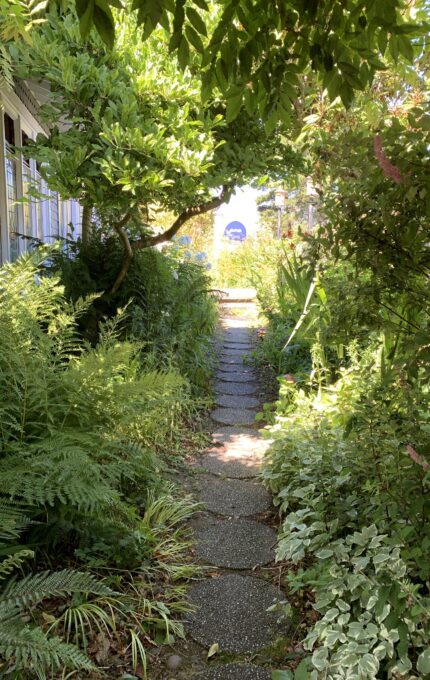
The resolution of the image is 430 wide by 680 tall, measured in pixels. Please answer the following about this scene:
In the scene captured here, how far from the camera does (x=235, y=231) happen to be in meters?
18.1

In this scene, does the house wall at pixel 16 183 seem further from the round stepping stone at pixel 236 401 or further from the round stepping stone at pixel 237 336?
the round stepping stone at pixel 237 336

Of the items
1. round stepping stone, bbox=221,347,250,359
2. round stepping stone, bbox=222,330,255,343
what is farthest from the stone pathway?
round stepping stone, bbox=222,330,255,343

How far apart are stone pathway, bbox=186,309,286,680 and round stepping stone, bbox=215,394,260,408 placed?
0.85 ft

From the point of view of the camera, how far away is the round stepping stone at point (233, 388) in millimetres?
4960

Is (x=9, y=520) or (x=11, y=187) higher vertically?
(x=11, y=187)

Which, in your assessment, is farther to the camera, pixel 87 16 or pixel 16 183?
pixel 16 183

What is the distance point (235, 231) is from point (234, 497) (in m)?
15.9

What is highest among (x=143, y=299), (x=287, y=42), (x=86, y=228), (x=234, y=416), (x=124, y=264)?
(x=287, y=42)

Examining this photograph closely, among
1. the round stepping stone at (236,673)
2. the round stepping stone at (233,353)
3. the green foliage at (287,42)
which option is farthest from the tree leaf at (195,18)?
the round stepping stone at (233,353)

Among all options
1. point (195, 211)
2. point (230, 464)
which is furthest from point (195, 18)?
point (195, 211)

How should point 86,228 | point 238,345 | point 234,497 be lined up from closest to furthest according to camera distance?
point 234,497 < point 86,228 < point 238,345

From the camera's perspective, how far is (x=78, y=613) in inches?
66.9

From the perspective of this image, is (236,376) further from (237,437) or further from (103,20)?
(103,20)

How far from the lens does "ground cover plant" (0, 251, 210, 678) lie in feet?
5.11
